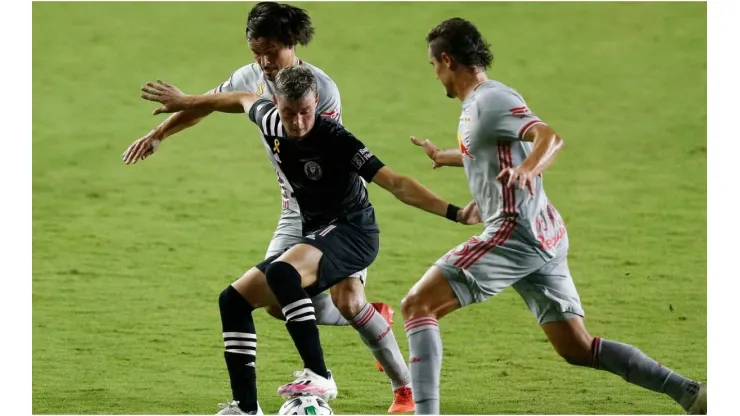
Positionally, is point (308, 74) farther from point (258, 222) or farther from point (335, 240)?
point (258, 222)

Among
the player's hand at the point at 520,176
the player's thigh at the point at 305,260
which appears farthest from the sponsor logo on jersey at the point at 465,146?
the player's thigh at the point at 305,260

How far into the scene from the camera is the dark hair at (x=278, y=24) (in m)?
5.91

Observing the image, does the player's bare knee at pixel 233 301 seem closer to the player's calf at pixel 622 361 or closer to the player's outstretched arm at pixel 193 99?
the player's outstretched arm at pixel 193 99

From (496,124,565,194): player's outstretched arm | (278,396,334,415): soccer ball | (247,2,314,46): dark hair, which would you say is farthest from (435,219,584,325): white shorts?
(247,2,314,46): dark hair

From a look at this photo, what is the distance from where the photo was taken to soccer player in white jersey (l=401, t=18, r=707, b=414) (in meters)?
5.06

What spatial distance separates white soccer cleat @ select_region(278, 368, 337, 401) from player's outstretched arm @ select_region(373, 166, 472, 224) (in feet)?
2.77

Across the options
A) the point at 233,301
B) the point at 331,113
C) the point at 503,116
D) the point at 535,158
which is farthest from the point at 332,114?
the point at 535,158

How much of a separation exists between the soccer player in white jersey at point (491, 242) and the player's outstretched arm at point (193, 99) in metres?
1.09

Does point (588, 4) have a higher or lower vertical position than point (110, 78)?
higher

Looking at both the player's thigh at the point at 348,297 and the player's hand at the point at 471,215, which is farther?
the player's thigh at the point at 348,297

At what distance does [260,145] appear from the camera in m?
12.9

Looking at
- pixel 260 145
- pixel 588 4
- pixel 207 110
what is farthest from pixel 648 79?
pixel 207 110

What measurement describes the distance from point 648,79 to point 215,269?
680 cm

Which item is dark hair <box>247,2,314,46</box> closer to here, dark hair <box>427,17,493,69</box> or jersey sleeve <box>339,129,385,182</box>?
jersey sleeve <box>339,129,385,182</box>
